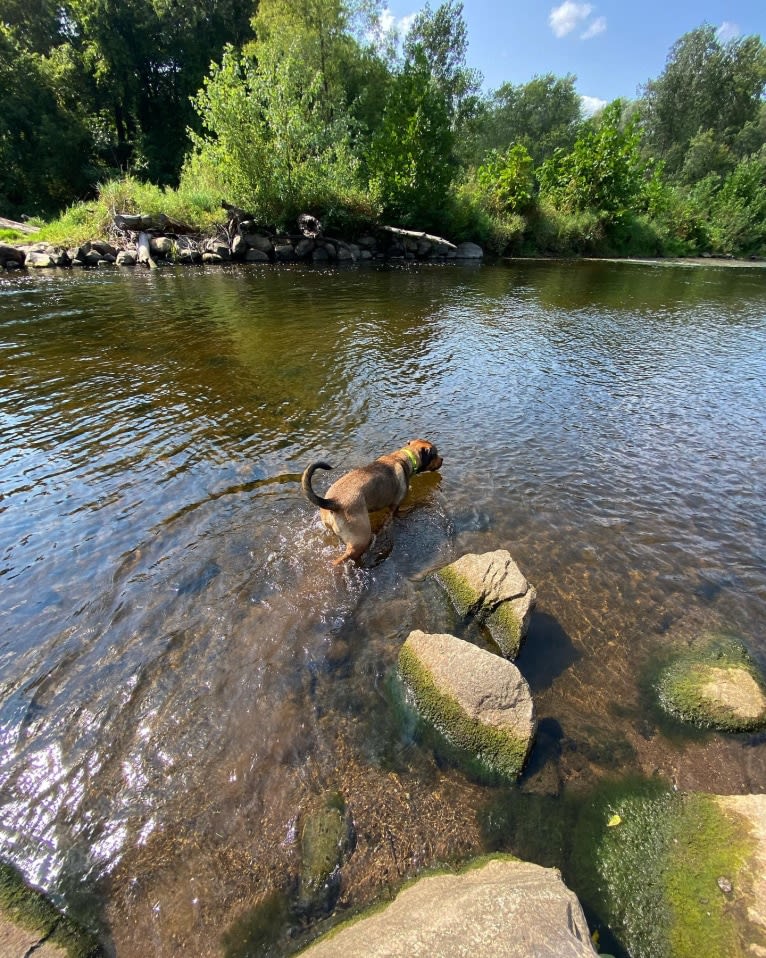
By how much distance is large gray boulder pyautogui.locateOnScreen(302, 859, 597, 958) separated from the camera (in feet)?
6.38

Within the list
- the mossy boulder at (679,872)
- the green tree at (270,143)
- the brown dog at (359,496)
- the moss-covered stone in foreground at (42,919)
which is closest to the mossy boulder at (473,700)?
the mossy boulder at (679,872)

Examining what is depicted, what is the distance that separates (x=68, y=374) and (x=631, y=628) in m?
10.7

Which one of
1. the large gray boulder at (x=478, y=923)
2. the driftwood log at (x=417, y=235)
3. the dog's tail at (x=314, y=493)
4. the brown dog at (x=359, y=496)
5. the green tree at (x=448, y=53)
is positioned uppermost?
the green tree at (x=448, y=53)

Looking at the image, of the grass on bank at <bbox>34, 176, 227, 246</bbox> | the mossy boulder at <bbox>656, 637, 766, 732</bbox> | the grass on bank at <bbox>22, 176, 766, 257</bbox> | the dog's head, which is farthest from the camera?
the grass on bank at <bbox>22, 176, 766, 257</bbox>

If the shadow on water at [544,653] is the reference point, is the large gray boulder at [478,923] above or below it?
above

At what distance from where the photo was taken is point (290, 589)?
4.48 meters

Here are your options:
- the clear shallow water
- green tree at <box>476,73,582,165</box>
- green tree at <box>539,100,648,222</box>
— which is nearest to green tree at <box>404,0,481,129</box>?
green tree at <box>539,100,648,222</box>

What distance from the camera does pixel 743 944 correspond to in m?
2.14

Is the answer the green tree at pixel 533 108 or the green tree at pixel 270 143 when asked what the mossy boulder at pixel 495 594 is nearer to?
the green tree at pixel 270 143

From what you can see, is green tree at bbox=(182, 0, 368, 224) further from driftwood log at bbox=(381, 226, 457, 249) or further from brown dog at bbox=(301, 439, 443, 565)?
brown dog at bbox=(301, 439, 443, 565)

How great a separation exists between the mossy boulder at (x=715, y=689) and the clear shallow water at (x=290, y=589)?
0.15 meters

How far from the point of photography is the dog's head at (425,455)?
19.2ft

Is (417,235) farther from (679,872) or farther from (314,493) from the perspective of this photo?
(679,872)

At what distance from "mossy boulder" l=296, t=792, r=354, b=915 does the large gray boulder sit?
0.74ft
